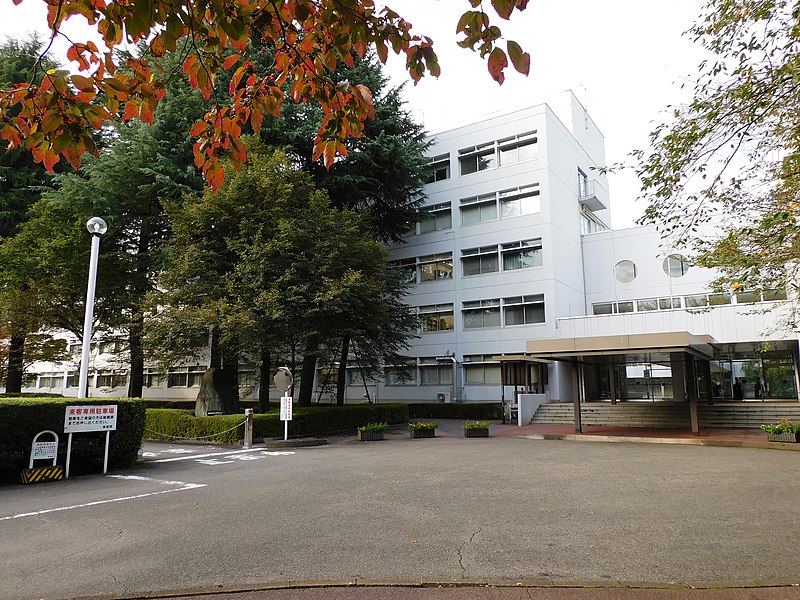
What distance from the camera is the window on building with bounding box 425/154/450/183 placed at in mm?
33125

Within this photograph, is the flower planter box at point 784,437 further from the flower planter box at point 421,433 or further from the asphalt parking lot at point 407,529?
the flower planter box at point 421,433

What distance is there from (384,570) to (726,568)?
297 centimetres

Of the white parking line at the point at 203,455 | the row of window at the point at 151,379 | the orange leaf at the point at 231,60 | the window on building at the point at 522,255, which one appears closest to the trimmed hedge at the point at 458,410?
the window on building at the point at 522,255

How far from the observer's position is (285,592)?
4258mm

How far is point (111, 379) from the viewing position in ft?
137

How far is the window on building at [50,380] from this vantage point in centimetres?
4997

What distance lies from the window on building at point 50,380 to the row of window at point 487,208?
1488 inches

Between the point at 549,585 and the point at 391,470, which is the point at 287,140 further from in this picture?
the point at 549,585

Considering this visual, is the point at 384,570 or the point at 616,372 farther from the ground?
the point at 616,372

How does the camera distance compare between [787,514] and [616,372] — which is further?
[616,372]

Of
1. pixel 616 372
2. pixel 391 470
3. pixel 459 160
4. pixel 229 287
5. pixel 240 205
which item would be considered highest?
pixel 459 160

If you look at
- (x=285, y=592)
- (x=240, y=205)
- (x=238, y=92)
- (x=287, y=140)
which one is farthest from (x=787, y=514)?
(x=287, y=140)

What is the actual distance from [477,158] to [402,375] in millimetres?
13412

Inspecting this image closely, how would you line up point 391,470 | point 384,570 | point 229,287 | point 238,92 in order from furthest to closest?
point 229,287, point 391,470, point 384,570, point 238,92
